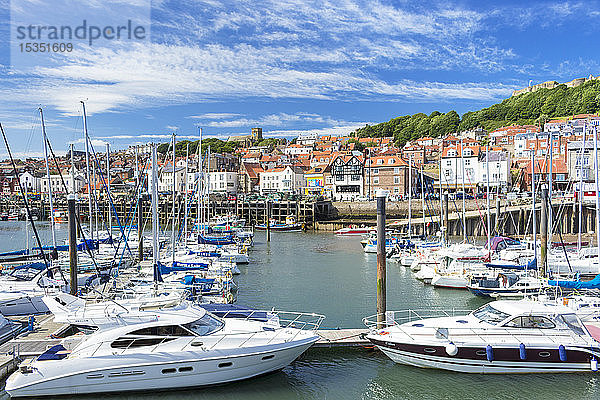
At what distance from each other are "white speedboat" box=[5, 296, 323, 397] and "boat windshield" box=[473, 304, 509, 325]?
458cm

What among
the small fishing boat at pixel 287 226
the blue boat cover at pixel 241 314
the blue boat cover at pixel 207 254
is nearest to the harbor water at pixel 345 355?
the blue boat cover at pixel 241 314

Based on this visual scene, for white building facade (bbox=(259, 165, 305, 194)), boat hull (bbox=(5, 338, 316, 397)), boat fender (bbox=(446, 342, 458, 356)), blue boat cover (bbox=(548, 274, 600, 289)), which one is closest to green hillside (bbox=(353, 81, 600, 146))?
white building facade (bbox=(259, 165, 305, 194))

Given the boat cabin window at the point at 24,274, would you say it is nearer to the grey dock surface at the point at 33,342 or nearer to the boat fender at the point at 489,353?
the grey dock surface at the point at 33,342

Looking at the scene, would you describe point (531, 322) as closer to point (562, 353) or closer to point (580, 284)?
point (562, 353)

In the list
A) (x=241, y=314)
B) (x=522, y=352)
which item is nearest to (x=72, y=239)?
(x=241, y=314)

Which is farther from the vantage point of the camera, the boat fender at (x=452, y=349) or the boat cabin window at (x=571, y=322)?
the boat cabin window at (x=571, y=322)

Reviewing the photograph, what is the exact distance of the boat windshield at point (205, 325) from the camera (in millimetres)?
12342

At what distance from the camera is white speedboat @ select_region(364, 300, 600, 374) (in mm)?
12805

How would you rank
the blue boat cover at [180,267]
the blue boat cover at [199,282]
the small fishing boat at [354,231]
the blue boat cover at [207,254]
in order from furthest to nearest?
the small fishing boat at [354,231], the blue boat cover at [207,254], the blue boat cover at [180,267], the blue boat cover at [199,282]

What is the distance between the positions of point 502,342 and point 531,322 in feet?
3.73

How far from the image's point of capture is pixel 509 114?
12962 centimetres

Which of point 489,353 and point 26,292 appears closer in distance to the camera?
point 489,353

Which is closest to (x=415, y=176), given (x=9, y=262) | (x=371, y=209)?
(x=371, y=209)

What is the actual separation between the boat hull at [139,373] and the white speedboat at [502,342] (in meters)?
3.37
